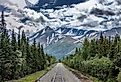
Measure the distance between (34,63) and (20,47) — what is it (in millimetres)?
21617

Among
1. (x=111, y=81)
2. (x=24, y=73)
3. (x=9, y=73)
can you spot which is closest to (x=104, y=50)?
(x=24, y=73)

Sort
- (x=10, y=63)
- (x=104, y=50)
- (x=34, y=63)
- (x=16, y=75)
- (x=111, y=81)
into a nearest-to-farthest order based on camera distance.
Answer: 1. (x=111, y=81)
2. (x=10, y=63)
3. (x=16, y=75)
4. (x=104, y=50)
5. (x=34, y=63)

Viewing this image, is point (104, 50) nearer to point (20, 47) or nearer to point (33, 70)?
point (20, 47)

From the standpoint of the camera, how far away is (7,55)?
290 feet

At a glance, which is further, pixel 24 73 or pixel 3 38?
pixel 24 73

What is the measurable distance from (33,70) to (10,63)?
172ft

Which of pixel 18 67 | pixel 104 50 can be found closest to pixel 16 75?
pixel 18 67

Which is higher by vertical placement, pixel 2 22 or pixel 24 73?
pixel 2 22

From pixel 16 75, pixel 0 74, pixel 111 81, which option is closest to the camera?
pixel 111 81

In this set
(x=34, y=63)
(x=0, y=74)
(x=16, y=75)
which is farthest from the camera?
(x=34, y=63)

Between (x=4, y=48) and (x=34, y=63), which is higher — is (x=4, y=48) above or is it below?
above

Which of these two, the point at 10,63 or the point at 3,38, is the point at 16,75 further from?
the point at 3,38

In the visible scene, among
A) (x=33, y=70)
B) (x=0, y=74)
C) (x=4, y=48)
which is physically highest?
(x=4, y=48)

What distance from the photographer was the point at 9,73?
92.9 metres
